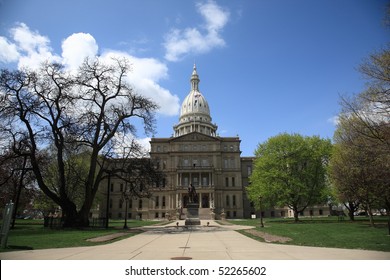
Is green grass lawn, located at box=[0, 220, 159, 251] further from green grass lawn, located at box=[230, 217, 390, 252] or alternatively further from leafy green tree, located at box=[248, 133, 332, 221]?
leafy green tree, located at box=[248, 133, 332, 221]

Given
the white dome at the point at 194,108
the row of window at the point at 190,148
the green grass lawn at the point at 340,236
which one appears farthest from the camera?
the white dome at the point at 194,108

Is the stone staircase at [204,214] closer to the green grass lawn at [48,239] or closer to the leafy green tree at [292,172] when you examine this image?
the leafy green tree at [292,172]

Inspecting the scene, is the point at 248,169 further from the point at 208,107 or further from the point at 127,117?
the point at 127,117

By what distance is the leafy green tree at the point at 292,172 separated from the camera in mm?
48469

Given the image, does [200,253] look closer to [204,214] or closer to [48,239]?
[48,239]

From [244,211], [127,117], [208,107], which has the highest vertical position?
[208,107]

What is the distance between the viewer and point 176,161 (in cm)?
9419

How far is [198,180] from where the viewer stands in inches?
3642

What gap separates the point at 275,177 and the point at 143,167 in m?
26.3

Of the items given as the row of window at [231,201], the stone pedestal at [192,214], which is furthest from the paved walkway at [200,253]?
the row of window at [231,201]

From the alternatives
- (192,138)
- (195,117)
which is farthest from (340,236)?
(195,117)

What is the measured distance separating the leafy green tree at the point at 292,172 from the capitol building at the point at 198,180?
121 feet
